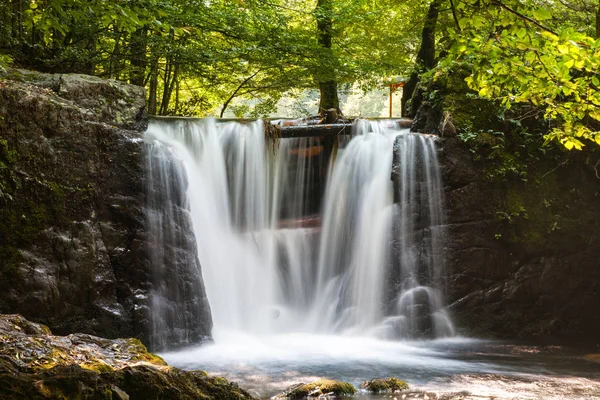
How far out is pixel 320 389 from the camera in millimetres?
5570

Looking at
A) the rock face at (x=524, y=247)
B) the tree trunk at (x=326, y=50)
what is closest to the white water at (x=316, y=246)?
the rock face at (x=524, y=247)

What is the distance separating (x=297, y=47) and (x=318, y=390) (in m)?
8.56

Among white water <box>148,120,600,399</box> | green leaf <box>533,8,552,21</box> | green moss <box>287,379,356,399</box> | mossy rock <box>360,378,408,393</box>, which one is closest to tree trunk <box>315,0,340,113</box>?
white water <box>148,120,600,399</box>

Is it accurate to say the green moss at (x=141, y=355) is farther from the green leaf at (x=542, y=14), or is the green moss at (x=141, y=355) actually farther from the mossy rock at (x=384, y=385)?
the green leaf at (x=542, y=14)

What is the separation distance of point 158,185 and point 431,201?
15.5ft

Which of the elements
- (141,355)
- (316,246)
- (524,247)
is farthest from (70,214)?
(524,247)

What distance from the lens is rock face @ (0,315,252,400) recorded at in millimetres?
3043

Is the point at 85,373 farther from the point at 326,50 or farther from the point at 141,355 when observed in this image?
the point at 326,50

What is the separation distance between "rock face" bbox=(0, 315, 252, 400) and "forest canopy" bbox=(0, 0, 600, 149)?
2953mm

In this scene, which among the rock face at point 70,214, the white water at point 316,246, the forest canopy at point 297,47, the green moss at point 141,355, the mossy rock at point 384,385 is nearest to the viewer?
the forest canopy at point 297,47

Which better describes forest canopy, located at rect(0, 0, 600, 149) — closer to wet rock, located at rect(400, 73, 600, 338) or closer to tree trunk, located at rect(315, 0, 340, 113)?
tree trunk, located at rect(315, 0, 340, 113)

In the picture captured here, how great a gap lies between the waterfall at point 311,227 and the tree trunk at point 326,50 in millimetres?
2557

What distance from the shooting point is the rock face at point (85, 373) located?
3.04 meters

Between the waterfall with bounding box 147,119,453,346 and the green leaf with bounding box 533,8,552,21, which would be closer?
the green leaf with bounding box 533,8,552,21
